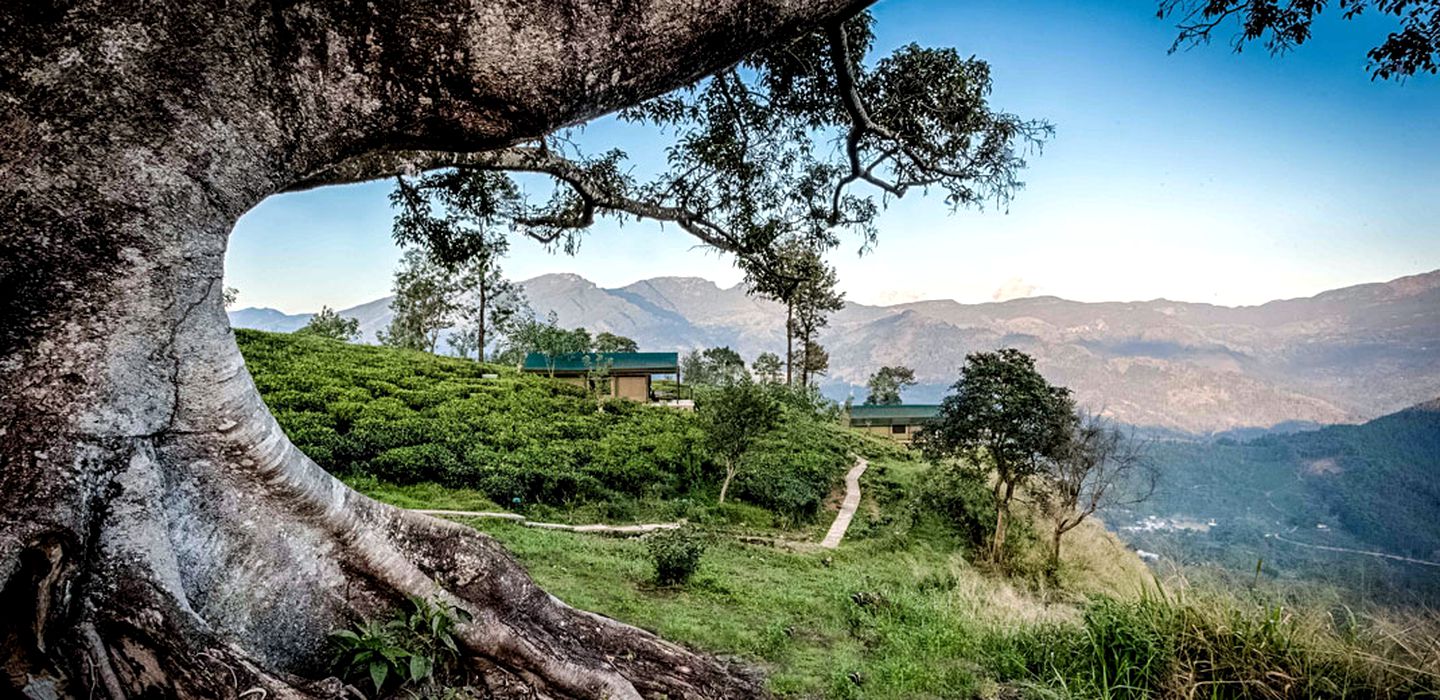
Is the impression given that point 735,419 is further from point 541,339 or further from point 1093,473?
point 541,339

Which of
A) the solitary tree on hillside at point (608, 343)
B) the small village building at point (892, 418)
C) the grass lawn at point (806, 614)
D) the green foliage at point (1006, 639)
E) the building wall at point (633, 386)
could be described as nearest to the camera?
the green foliage at point (1006, 639)

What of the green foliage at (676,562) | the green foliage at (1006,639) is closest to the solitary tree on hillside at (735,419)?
the green foliage at (1006,639)

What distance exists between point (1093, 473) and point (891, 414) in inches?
1164

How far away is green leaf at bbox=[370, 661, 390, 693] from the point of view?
2.66 metres

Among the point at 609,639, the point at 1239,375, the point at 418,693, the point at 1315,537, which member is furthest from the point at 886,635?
the point at 1239,375

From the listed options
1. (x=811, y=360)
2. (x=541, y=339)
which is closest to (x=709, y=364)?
(x=811, y=360)

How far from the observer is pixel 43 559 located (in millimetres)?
2039

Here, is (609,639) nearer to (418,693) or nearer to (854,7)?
(418,693)

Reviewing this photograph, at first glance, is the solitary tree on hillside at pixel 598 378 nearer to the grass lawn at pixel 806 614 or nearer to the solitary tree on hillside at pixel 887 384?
the grass lawn at pixel 806 614

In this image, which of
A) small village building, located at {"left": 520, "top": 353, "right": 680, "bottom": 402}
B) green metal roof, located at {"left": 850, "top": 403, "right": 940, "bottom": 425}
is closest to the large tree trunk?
small village building, located at {"left": 520, "top": 353, "right": 680, "bottom": 402}

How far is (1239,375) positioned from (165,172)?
196 metres

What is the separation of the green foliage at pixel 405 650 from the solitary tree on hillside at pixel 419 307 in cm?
3648

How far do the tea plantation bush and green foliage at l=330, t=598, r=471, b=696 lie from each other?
11624 millimetres

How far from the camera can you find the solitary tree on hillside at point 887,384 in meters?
50.5
